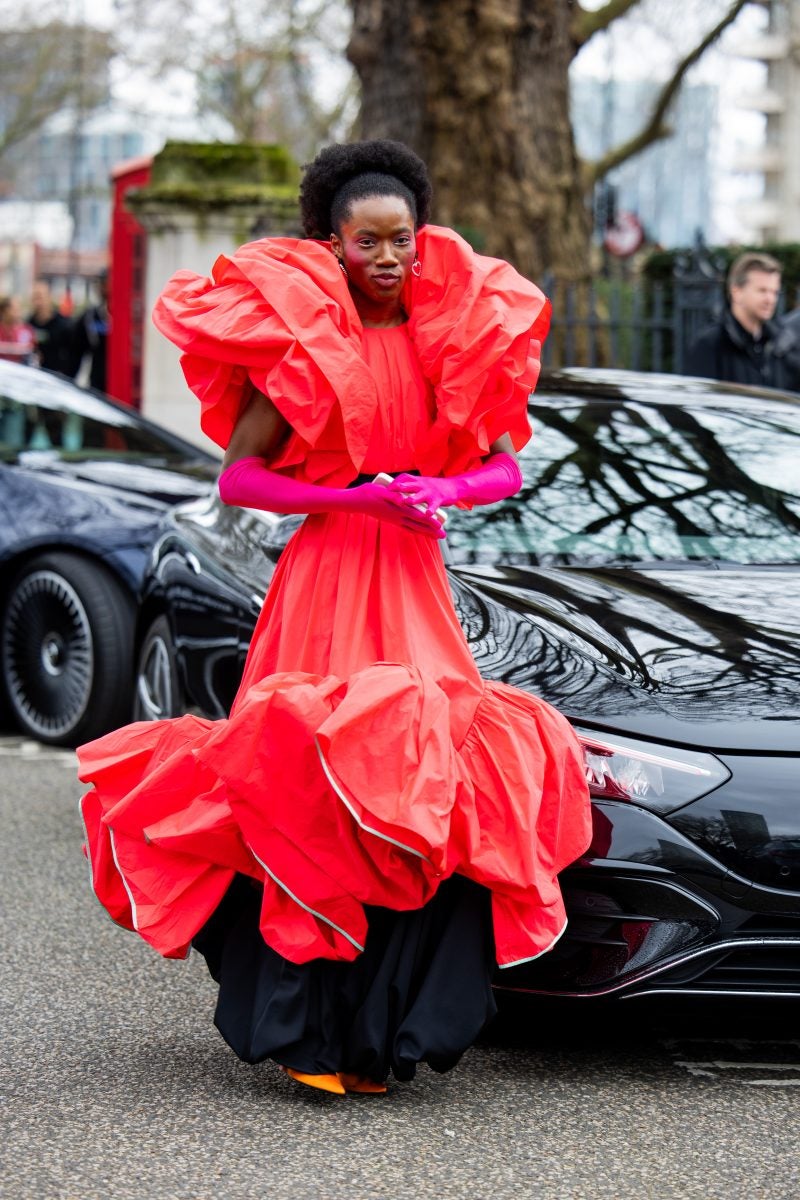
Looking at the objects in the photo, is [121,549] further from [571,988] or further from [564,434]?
[571,988]

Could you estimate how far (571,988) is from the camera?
12.1 ft

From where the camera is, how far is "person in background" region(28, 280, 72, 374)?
17.8m

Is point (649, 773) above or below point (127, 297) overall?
below

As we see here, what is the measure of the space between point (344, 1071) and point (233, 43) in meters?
33.1

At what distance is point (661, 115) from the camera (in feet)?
75.8

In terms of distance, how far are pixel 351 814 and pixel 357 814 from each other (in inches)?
2.5

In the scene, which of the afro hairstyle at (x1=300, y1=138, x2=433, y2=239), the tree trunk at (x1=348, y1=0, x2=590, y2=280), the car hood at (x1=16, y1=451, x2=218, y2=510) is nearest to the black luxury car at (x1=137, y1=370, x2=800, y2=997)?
the afro hairstyle at (x1=300, y1=138, x2=433, y2=239)

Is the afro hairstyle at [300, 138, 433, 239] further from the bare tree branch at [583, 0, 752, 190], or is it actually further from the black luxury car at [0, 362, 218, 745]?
the bare tree branch at [583, 0, 752, 190]

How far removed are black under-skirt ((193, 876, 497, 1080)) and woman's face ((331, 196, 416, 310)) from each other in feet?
3.76

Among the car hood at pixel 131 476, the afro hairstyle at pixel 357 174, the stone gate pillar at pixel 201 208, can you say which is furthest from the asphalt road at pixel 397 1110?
the stone gate pillar at pixel 201 208

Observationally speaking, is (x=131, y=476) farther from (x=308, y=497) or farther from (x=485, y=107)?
(x=485, y=107)

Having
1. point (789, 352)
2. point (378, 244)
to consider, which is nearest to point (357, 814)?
point (378, 244)

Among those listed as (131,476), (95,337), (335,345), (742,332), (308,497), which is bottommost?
(308,497)

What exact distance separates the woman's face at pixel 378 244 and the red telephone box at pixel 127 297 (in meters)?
11.2
